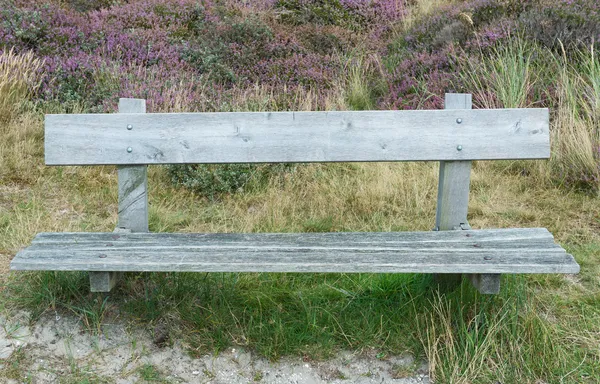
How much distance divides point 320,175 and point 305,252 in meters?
2.15

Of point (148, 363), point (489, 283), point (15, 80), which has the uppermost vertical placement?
Result: point (15, 80)

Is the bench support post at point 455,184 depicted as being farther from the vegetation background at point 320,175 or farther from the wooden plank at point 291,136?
the vegetation background at point 320,175

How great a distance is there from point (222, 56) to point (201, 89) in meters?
0.95

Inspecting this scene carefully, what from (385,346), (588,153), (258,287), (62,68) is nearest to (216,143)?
(258,287)

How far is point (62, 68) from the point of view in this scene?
614cm

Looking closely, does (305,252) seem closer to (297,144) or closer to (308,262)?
(308,262)

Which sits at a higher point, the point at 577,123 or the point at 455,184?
the point at 577,123

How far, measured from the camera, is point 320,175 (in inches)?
191

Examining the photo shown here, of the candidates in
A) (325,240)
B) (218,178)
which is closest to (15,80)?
(218,178)

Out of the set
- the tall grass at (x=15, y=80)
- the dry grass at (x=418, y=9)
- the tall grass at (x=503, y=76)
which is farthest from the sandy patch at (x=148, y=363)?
the dry grass at (x=418, y=9)

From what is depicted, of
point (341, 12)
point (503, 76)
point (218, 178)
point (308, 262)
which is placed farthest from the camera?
point (341, 12)

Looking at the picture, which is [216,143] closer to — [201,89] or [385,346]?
[385,346]

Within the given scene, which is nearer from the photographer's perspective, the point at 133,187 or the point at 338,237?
the point at 338,237

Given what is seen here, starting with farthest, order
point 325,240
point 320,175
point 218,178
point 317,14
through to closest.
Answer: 1. point 317,14
2. point 320,175
3. point 218,178
4. point 325,240
